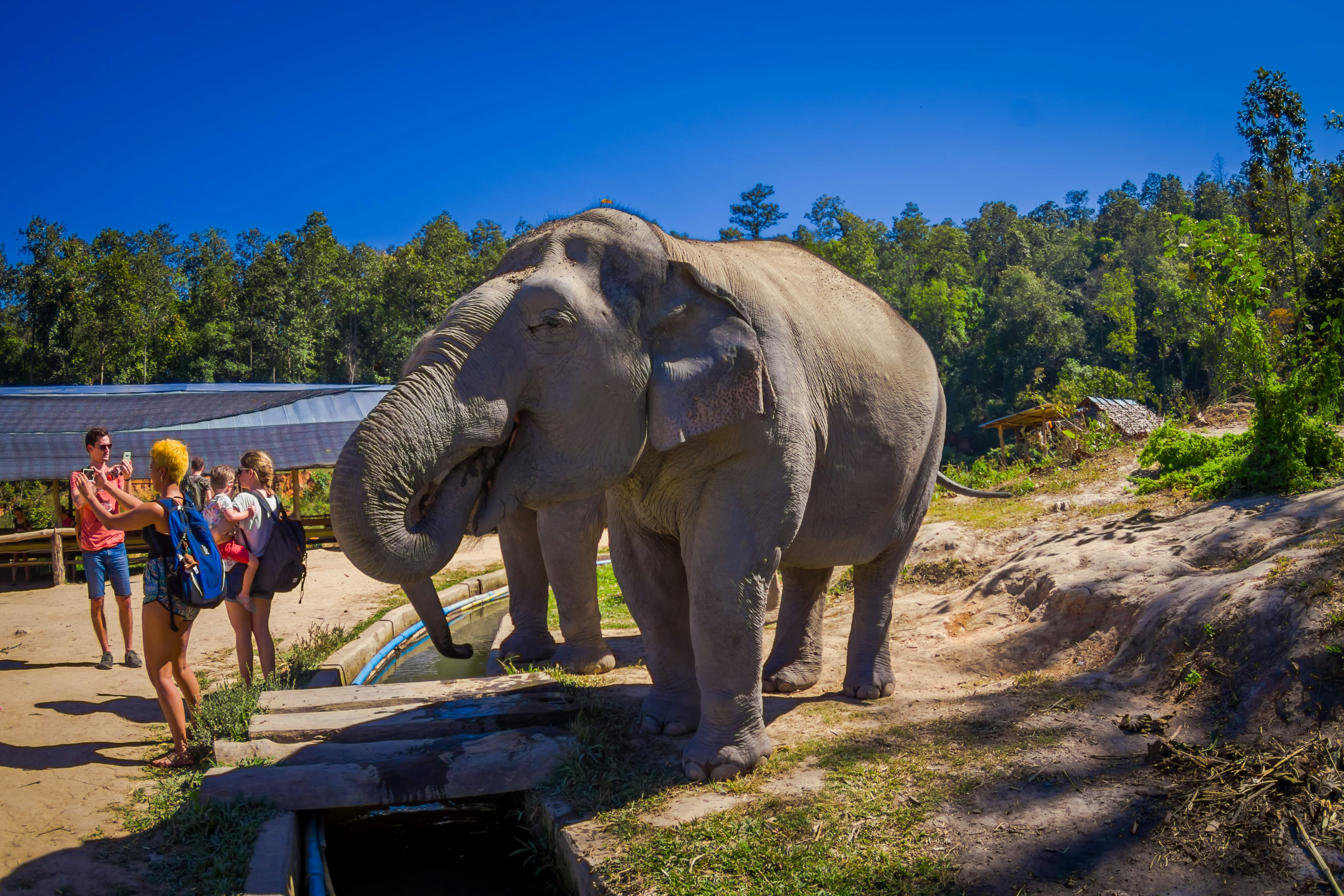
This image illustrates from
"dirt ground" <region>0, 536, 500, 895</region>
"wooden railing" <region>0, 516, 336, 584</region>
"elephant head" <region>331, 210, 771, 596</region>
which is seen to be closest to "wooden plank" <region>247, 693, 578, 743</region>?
"dirt ground" <region>0, 536, 500, 895</region>

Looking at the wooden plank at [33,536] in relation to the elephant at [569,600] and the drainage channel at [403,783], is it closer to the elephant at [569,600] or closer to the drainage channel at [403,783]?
the elephant at [569,600]

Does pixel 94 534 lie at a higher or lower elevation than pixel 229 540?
higher

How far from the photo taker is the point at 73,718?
20.1 feet

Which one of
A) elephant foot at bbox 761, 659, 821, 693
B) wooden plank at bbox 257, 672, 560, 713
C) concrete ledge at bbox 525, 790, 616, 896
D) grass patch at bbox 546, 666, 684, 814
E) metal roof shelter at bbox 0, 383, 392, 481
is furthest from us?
metal roof shelter at bbox 0, 383, 392, 481

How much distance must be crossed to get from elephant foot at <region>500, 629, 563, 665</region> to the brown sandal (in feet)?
7.33

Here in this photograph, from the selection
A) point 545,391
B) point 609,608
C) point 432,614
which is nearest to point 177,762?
point 432,614

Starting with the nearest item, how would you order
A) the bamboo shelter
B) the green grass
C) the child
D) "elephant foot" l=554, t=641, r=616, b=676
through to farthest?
the child, "elephant foot" l=554, t=641, r=616, b=676, the green grass, the bamboo shelter

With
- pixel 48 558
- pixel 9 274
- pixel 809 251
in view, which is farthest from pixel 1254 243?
pixel 9 274

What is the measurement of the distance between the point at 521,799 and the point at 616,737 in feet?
1.95

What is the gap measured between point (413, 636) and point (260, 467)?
3439mm

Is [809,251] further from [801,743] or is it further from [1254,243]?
[1254,243]

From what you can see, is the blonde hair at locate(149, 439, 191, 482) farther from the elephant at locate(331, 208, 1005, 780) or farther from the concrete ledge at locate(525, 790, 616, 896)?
the concrete ledge at locate(525, 790, 616, 896)

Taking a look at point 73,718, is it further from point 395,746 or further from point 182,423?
point 182,423

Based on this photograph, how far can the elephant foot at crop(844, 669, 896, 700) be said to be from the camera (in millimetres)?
5324
